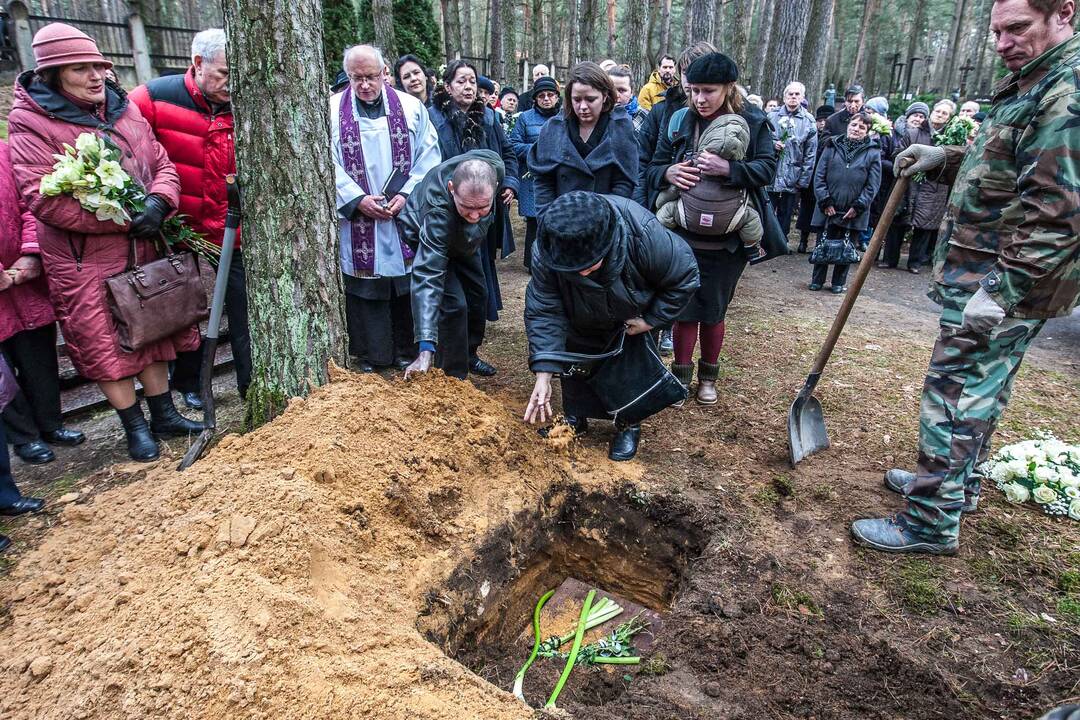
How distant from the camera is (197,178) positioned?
3814 millimetres

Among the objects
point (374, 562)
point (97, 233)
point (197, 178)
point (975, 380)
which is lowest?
point (374, 562)

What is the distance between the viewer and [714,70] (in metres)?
3.60

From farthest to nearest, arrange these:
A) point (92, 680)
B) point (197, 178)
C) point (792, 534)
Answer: point (197, 178), point (792, 534), point (92, 680)

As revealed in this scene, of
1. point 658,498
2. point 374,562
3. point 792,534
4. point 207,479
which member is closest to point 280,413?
point 207,479

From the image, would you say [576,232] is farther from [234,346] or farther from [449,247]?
[234,346]

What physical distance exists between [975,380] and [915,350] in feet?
10.3

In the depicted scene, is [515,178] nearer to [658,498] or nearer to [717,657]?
[658,498]

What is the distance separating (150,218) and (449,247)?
1560 millimetres

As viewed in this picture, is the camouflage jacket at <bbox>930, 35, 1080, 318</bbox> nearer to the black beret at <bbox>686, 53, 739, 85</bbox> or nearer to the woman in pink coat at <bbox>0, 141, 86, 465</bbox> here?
the black beret at <bbox>686, 53, 739, 85</bbox>

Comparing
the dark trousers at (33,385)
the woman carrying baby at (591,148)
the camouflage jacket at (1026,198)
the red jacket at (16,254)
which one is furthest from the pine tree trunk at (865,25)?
the dark trousers at (33,385)

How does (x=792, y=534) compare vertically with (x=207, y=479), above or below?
below

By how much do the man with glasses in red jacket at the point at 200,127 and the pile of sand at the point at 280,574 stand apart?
4.02ft

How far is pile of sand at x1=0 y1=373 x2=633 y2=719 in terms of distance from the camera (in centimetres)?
191

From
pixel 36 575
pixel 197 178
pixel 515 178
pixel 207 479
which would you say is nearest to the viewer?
pixel 36 575
